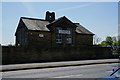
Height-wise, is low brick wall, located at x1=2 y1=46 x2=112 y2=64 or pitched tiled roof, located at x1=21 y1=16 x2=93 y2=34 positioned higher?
pitched tiled roof, located at x1=21 y1=16 x2=93 y2=34

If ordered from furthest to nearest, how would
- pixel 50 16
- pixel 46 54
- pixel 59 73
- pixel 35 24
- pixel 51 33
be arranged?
pixel 50 16 → pixel 35 24 → pixel 51 33 → pixel 46 54 → pixel 59 73

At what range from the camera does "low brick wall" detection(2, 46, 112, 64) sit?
2233cm

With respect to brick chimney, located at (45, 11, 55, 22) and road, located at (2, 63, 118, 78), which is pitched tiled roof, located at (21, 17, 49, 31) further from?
road, located at (2, 63, 118, 78)

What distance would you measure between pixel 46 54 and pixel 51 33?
47.1ft

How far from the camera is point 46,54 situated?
83.3 ft

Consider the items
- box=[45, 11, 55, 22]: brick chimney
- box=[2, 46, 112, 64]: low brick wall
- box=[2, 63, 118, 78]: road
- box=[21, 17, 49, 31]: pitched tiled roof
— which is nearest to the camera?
box=[2, 63, 118, 78]: road

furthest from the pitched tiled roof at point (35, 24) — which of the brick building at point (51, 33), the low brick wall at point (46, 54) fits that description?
the low brick wall at point (46, 54)

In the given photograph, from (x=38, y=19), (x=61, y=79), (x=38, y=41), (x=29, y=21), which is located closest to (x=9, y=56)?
(x=61, y=79)

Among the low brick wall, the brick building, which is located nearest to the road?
the low brick wall

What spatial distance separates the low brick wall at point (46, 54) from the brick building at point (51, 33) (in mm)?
10807

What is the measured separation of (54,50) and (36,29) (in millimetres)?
12549

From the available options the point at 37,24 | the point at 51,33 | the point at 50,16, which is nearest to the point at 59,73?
the point at 51,33

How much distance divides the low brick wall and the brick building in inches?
425

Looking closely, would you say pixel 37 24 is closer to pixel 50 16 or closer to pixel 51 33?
pixel 51 33
